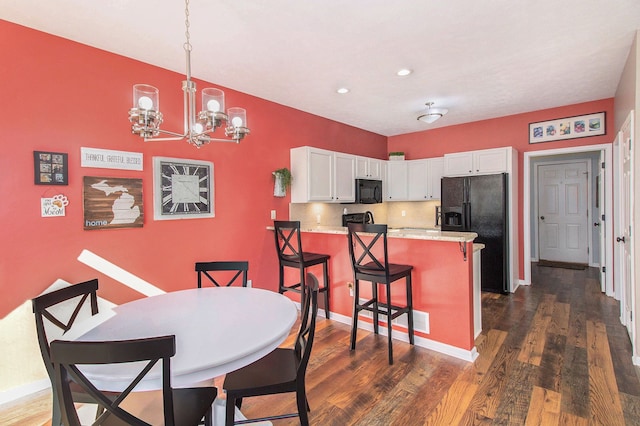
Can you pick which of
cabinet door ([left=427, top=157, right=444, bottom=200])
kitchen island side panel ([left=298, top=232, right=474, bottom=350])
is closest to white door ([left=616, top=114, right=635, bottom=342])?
kitchen island side panel ([left=298, top=232, right=474, bottom=350])

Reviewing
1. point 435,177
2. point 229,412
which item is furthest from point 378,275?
point 435,177

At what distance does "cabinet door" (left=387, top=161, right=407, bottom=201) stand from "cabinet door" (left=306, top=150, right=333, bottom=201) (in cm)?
177

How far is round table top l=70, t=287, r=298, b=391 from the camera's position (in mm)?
1188

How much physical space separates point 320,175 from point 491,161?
2.59 meters

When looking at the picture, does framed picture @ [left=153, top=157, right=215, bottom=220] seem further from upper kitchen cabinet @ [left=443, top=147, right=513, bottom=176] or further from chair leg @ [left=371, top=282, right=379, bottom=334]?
upper kitchen cabinet @ [left=443, top=147, right=513, bottom=176]

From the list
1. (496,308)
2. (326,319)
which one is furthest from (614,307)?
(326,319)

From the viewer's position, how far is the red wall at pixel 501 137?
442cm

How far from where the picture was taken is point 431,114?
4098 mm

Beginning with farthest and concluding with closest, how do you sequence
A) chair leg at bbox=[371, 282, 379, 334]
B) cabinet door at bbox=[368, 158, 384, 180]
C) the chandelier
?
cabinet door at bbox=[368, 158, 384, 180]
chair leg at bbox=[371, 282, 379, 334]
the chandelier

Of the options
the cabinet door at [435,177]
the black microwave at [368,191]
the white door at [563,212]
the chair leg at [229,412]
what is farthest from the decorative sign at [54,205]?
the white door at [563,212]

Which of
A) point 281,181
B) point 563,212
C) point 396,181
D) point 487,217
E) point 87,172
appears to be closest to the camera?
point 87,172

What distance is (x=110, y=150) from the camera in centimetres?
276

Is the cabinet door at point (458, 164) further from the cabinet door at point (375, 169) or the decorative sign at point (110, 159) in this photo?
the decorative sign at point (110, 159)

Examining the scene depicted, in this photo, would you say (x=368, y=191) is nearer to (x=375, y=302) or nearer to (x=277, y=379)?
(x=375, y=302)
